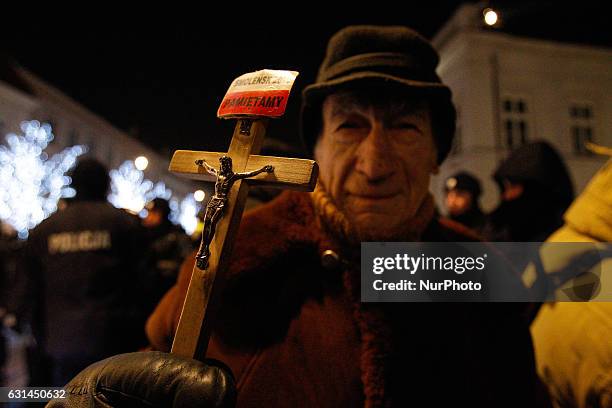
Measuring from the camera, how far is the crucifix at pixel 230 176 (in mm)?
833

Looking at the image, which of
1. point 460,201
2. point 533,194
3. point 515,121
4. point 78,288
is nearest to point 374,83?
point 533,194

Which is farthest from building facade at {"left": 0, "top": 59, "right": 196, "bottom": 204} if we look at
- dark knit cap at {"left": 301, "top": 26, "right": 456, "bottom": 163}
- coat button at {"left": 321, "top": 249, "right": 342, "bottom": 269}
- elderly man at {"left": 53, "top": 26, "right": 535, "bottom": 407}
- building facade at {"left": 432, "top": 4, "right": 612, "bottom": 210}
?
coat button at {"left": 321, "top": 249, "right": 342, "bottom": 269}

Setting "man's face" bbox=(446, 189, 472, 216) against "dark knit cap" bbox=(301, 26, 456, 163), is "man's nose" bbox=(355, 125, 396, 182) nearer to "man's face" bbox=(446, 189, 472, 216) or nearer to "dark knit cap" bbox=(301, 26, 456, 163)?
"dark knit cap" bbox=(301, 26, 456, 163)

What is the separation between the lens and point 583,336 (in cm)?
109

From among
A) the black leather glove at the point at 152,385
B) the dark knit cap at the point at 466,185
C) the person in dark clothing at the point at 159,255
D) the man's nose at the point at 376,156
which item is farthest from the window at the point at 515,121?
the black leather glove at the point at 152,385

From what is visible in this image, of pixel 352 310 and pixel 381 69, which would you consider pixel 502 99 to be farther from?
pixel 352 310

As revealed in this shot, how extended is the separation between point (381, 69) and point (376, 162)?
0.28 meters

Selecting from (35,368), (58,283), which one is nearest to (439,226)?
(58,283)

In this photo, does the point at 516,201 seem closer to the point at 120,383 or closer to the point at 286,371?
the point at 286,371

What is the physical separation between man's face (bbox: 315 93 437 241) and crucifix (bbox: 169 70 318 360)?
268mm

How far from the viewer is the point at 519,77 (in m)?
11.0

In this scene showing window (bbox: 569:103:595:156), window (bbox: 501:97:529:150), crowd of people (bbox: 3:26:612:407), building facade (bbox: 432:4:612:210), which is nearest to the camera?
crowd of people (bbox: 3:26:612:407)

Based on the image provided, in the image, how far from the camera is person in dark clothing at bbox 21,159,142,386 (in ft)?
7.91

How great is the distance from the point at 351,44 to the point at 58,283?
221 cm
